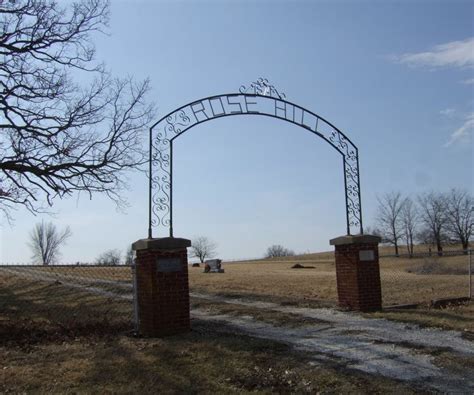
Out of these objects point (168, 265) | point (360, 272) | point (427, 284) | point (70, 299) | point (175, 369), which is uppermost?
point (168, 265)

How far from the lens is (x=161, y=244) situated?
8.77 meters

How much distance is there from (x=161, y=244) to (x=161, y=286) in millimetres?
680

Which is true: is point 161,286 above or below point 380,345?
above

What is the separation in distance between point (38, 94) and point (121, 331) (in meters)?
7.99

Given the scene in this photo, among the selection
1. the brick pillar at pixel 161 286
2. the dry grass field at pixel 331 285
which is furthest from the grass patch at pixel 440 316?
the brick pillar at pixel 161 286

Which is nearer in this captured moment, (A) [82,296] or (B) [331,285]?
(A) [82,296]

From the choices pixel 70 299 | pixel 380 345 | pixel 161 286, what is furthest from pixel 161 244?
pixel 70 299

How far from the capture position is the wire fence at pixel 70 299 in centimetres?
1067

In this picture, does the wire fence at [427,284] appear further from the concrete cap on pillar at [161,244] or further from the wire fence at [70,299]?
the wire fence at [70,299]

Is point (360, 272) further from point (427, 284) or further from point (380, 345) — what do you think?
point (427, 284)

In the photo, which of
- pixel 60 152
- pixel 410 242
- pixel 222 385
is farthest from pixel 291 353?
pixel 410 242

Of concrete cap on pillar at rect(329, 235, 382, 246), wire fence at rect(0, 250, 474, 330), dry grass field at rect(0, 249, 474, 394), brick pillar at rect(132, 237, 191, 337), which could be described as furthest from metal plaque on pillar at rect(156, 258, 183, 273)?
concrete cap on pillar at rect(329, 235, 382, 246)

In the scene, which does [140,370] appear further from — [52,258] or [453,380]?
[52,258]

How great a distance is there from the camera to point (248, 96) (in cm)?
1132
